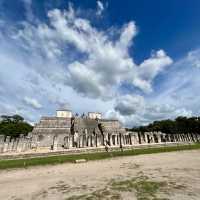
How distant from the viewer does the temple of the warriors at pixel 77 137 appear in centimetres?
2636

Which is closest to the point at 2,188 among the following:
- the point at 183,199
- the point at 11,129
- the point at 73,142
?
the point at 183,199

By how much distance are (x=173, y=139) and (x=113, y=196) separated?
107ft

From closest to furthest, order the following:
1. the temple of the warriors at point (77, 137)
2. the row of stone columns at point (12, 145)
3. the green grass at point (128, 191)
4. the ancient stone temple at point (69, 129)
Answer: the green grass at point (128, 191) < the row of stone columns at point (12, 145) < the temple of the warriors at point (77, 137) < the ancient stone temple at point (69, 129)

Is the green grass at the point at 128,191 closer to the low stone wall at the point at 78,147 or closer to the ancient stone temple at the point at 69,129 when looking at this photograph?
the low stone wall at the point at 78,147

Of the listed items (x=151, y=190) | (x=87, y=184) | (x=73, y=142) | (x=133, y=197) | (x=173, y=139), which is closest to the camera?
(x=133, y=197)

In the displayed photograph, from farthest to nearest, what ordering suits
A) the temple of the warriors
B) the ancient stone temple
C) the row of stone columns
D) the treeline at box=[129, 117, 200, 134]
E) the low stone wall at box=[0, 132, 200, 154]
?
the treeline at box=[129, 117, 200, 134], the ancient stone temple, the temple of the warriors, the row of stone columns, the low stone wall at box=[0, 132, 200, 154]

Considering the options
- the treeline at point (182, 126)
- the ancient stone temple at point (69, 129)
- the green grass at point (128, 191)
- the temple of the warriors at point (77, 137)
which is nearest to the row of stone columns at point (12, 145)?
the temple of the warriors at point (77, 137)

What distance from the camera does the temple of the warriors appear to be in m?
26.4

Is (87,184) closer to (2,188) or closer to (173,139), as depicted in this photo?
(2,188)

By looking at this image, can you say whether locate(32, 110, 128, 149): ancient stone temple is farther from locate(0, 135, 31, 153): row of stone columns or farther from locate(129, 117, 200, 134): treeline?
locate(129, 117, 200, 134): treeline

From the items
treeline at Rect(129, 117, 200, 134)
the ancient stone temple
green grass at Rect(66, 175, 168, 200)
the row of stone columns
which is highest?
treeline at Rect(129, 117, 200, 134)

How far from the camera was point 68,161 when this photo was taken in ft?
47.3

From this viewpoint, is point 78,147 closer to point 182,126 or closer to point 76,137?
point 76,137

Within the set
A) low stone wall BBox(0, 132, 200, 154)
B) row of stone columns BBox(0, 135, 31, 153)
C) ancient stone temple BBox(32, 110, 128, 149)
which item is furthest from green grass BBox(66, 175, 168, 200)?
row of stone columns BBox(0, 135, 31, 153)
